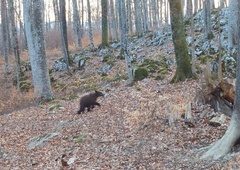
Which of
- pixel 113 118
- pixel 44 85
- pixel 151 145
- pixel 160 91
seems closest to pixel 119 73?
pixel 44 85

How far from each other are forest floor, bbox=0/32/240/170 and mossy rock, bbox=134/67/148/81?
1469 mm

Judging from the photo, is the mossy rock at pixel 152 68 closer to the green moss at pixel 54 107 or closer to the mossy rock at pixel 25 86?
the green moss at pixel 54 107

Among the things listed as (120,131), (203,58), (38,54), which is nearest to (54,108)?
(38,54)

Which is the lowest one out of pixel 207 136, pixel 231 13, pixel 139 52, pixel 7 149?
pixel 7 149

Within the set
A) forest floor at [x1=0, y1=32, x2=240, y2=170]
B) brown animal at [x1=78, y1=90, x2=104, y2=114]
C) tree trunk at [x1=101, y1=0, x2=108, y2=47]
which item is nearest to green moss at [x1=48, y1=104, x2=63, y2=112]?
forest floor at [x1=0, y1=32, x2=240, y2=170]

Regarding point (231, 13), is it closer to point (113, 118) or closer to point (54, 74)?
point (113, 118)

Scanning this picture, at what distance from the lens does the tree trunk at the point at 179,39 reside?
10.6m

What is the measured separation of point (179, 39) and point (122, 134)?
15.8 ft

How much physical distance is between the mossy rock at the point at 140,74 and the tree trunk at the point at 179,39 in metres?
2.51

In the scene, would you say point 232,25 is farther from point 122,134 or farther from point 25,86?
point 25,86

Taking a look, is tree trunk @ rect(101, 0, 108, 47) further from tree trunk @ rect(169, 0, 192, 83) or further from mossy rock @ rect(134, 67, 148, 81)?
tree trunk @ rect(169, 0, 192, 83)

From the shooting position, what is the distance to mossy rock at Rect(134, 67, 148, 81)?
42.6 ft

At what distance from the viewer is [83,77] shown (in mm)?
17500

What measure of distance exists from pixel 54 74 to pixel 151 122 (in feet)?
45.5
